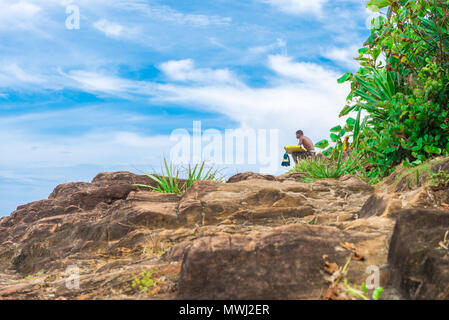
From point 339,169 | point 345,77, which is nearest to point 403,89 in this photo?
point 345,77

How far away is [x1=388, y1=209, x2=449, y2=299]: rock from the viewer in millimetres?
3016

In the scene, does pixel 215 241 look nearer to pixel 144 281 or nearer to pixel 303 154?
pixel 144 281

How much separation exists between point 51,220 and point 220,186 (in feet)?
14.3

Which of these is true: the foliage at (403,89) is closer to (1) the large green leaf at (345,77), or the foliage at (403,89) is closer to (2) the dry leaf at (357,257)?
(1) the large green leaf at (345,77)

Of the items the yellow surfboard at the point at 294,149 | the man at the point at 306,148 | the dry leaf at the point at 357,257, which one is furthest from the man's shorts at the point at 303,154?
the dry leaf at the point at 357,257

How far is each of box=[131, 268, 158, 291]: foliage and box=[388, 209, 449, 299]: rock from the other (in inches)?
89.9

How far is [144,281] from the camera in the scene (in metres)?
4.11

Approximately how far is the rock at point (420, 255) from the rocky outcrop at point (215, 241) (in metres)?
0.02

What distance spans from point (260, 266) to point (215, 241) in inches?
20.5

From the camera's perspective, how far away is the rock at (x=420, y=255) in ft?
9.89

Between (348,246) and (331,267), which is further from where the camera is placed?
(348,246)

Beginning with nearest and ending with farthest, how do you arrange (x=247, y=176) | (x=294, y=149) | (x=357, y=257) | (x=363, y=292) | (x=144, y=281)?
1. (x=363, y=292)
2. (x=357, y=257)
3. (x=144, y=281)
4. (x=247, y=176)
5. (x=294, y=149)
